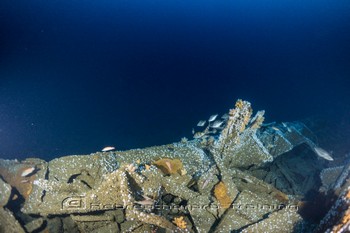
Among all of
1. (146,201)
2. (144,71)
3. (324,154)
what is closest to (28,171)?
A: (146,201)

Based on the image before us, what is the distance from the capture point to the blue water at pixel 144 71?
21.1m

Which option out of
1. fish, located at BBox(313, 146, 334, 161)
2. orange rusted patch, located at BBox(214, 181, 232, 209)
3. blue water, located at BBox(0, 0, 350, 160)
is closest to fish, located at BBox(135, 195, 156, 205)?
orange rusted patch, located at BBox(214, 181, 232, 209)

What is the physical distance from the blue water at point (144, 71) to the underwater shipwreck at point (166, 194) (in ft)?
21.6

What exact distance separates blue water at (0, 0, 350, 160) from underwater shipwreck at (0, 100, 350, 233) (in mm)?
6595

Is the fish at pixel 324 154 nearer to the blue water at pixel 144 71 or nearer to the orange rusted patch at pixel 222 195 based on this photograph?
the orange rusted patch at pixel 222 195

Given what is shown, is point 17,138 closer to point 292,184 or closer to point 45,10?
point 292,184

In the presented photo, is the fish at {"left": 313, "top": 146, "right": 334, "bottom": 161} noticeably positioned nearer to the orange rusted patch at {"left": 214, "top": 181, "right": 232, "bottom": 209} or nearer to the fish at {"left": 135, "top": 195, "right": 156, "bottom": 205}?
the orange rusted patch at {"left": 214, "top": 181, "right": 232, "bottom": 209}

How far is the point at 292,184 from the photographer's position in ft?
18.4

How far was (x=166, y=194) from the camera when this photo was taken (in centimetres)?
413

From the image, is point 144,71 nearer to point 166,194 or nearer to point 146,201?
point 166,194

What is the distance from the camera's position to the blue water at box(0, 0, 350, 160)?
69.2 feet

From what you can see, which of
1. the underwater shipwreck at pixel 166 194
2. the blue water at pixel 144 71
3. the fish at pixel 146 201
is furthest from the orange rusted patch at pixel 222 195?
the blue water at pixel 144 71

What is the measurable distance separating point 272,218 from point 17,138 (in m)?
18.9

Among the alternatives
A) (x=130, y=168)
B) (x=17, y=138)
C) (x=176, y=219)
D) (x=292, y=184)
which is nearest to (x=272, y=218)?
(x=176, y=219)
